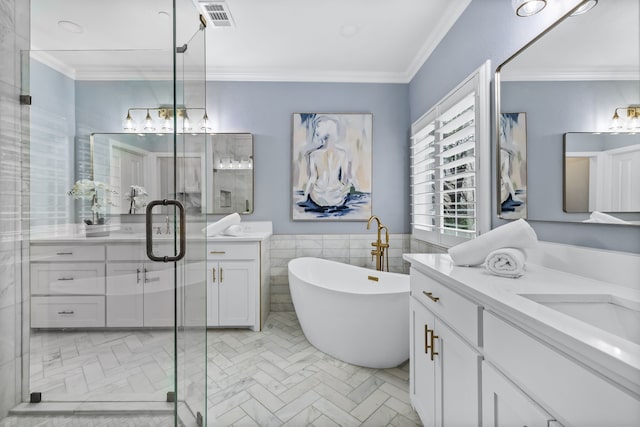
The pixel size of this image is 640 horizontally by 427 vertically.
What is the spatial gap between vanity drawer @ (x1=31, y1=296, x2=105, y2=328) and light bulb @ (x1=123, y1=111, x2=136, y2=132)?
2.39ft

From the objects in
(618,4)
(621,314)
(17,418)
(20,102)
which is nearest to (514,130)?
(618,4)

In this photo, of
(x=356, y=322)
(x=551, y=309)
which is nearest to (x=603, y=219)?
(x=551, y=309)

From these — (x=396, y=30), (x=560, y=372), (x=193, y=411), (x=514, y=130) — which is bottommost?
(x=193, y=411)

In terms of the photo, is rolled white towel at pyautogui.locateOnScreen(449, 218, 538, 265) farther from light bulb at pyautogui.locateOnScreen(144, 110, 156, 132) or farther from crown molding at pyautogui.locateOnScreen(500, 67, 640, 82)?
light bulb at pyautogui.locateOnScreen(144, 110, 156, 132)

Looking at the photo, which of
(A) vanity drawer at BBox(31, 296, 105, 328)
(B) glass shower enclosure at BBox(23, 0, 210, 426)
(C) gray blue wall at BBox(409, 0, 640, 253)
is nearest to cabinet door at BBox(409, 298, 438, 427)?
(C) gray blue wall at BBox(409, 0, 640, 253)

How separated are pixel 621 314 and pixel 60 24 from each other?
2.23 meters

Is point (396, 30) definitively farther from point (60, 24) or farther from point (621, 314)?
point (621, 314)

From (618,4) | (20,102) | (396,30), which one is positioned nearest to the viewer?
(618,4)

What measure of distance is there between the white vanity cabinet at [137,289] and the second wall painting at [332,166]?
189cm

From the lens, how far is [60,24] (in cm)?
112

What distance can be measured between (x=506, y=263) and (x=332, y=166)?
6.86 feet

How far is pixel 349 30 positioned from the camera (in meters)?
2.29

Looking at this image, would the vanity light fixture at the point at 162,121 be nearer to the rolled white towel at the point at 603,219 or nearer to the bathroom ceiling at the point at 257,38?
the bathroom ceiling at the point at 257,38

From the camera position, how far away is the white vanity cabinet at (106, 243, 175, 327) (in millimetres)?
1151
